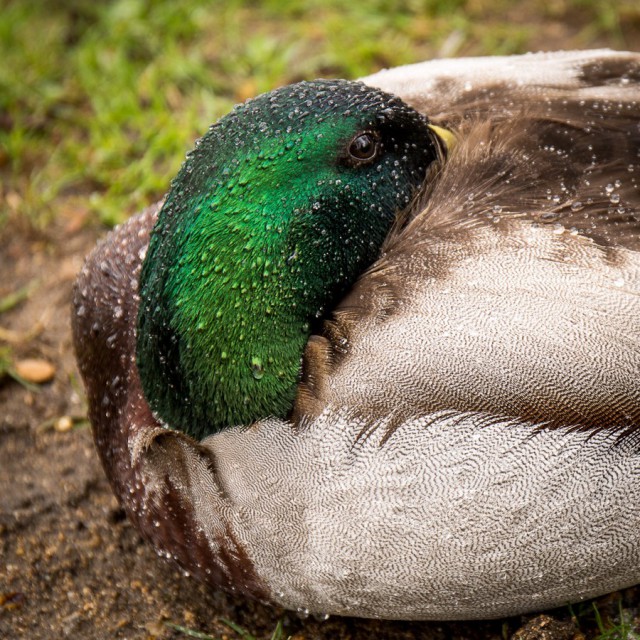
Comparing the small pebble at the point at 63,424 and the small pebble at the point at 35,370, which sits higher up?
the small pebble at the point at 35,370

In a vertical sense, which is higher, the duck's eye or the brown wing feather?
the duck's eye

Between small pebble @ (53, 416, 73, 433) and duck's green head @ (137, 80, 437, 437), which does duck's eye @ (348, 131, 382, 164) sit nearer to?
duck's green head @ (137, 80, 437, 437)

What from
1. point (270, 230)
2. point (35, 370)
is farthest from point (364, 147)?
point (35, 370)

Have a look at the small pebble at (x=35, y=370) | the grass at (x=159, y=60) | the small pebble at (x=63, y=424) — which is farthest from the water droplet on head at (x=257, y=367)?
the grass at (x=159, y=60)

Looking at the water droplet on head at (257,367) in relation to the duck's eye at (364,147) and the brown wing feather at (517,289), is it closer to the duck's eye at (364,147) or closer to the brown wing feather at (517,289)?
the brown wing feather at (517,289)

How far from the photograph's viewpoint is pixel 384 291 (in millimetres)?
1780

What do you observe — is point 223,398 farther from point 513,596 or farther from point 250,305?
point 513,596

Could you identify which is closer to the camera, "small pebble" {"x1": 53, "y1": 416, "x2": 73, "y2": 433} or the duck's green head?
the duck's green head

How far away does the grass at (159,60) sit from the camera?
3.30 meters

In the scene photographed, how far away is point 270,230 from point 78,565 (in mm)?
1035

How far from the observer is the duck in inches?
65.8

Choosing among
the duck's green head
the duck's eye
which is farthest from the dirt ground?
the duck's eye

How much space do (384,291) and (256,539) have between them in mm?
568

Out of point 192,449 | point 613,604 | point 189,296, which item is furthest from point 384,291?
point 613,604
